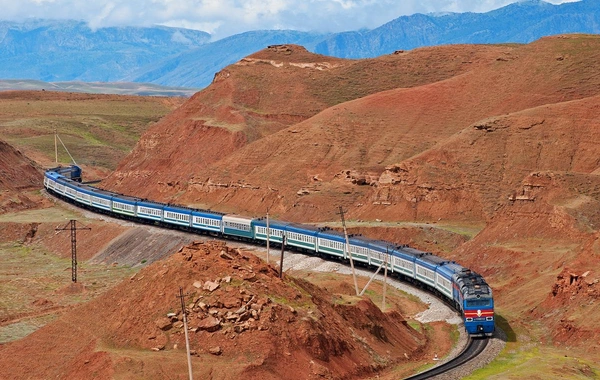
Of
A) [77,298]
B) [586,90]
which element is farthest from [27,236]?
[586,90]

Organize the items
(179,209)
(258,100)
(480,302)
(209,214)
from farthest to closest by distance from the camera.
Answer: (258,100) → (179,209) → (209,214) → (480,302)

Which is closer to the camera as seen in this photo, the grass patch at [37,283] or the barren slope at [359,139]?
the grass patch at [37,283]

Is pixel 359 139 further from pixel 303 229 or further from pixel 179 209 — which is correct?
pixel 303 229

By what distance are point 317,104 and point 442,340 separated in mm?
94615

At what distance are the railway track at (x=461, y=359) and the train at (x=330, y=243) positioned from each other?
3.81ft

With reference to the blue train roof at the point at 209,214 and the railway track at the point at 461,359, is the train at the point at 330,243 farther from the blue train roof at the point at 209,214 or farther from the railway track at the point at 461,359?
the railway track at the point at 461,359

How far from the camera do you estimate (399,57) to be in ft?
536

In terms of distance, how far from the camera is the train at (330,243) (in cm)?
5909

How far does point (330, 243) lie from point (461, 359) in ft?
110

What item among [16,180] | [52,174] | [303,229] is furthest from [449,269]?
[16,180]

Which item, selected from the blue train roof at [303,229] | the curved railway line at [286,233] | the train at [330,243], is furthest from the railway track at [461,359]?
the blue train roof at [303,229]

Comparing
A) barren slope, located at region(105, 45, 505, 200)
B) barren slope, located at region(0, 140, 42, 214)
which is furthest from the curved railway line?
barren slope, located at region(105, 45, 505, 200)

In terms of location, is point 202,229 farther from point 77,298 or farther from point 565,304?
point 565,304

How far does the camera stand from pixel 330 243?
282ft
